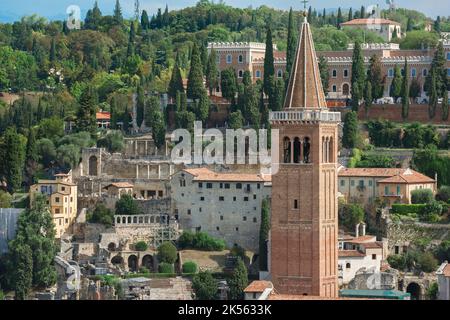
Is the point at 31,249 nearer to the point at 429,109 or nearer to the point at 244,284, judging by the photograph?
the point at 244,284

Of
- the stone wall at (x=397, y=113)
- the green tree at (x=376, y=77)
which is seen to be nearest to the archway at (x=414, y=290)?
the stone wall at (x=397, y=113)

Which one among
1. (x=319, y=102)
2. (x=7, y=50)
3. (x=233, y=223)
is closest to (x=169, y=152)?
(x=233, y=223)

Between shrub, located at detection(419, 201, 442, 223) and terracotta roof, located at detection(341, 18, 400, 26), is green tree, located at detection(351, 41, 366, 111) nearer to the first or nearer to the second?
shrub, located at detection(419, 201, 442, 223)

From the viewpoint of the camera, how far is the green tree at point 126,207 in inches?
2106

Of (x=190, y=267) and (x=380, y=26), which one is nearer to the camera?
(x=190, y=267)

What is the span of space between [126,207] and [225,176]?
3.03 m

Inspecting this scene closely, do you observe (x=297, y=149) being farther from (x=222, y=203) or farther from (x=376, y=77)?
(x=376, y=77)

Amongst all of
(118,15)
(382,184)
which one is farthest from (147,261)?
(118,15)

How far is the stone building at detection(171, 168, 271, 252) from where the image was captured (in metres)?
51.8

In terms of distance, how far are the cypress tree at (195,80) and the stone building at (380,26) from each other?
57.5 feet

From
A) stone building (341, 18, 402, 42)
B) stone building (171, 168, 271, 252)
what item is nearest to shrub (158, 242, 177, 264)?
stone building (171, 168, 271, 252)

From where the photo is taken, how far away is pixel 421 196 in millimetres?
51875

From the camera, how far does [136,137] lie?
5912cm

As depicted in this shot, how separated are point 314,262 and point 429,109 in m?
20.0
